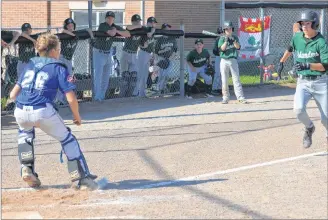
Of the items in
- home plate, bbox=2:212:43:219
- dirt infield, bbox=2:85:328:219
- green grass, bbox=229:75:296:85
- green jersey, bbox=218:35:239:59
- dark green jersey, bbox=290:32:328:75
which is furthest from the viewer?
green grass, bbox=229:75:296:85

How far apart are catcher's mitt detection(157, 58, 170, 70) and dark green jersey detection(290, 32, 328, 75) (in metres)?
7.13

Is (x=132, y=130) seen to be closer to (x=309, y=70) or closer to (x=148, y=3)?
(x=309, y=70)

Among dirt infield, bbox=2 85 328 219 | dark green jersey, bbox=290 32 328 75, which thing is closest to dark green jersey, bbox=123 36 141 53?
dirt infield, bbox=2 85 328 219

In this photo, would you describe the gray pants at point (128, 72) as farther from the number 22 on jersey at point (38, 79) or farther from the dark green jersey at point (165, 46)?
Result: the number 22 on jersey at point (38, 79)

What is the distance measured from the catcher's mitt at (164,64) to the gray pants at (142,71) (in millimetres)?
496

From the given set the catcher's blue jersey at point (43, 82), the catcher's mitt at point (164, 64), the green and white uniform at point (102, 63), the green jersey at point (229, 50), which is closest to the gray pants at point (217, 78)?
the catcher's mitt at point (164, 64)

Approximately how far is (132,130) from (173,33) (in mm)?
4751

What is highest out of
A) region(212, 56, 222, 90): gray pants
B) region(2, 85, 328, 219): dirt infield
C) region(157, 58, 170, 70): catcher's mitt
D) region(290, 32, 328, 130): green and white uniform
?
region(290, 32, 328, 130): green and white uniform

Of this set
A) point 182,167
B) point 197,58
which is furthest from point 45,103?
point 197,58

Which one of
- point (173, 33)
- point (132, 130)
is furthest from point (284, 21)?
point (132, 130)

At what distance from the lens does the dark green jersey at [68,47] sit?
1483 centimetres

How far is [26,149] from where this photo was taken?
26.2 feet

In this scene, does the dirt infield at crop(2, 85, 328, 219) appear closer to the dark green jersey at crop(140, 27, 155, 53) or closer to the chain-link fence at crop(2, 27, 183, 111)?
the chain-link fence at crop(2, 27, 183, 111)

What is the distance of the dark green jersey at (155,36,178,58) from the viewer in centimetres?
1662
